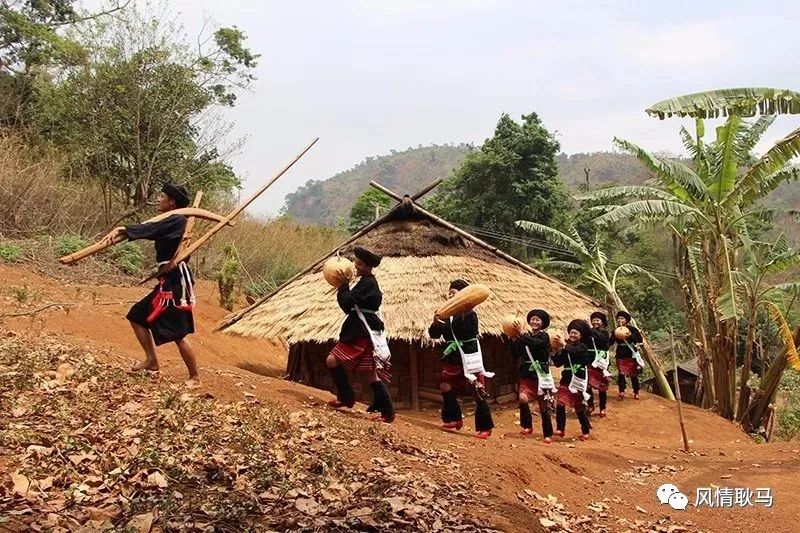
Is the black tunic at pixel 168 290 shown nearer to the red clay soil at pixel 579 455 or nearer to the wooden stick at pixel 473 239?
the red clay soil at pixel 579 455

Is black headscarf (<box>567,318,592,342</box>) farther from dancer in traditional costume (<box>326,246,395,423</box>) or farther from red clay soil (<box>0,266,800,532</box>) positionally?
dancer in traditional costume (<box>326,246,395,423</box>)

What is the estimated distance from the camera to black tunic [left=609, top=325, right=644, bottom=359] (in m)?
11.2

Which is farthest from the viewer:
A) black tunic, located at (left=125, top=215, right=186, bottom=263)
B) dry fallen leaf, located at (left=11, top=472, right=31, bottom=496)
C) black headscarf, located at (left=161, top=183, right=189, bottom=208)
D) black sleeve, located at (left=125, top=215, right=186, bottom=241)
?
black headscarf, located at (left=161, top=183, right=189, bottom=208)

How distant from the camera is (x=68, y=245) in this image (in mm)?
12992

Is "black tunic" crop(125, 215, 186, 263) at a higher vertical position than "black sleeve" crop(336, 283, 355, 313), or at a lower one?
higher

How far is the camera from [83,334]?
8.55 meters

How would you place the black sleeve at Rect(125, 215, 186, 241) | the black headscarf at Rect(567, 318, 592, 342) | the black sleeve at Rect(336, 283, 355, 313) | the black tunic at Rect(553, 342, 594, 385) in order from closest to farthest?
the black sleeve at Rect(125, 215, 186, 241) → the black sleeve at Rect(336, 283, 355, 313) → the black tunic at Rect(553, 342, 594, 385) → the black headscarf at Rect(567, 318, 592, 342)

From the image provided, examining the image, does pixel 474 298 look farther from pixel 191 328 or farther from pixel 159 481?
pixel 159 481

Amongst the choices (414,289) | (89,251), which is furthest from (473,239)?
(89,251)

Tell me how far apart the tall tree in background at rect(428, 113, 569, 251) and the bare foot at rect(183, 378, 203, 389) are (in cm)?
1841

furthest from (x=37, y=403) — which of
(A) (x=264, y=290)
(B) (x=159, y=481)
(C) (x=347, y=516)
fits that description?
(A) (x=264, y=290)

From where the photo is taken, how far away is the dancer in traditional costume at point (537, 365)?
25.6ft

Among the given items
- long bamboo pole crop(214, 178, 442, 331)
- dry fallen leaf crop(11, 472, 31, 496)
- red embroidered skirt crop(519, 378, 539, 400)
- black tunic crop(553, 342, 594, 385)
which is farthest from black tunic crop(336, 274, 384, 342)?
long bamboo pole crop(214, 178, 442, 331)

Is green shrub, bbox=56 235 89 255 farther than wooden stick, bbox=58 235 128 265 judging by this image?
Yes
